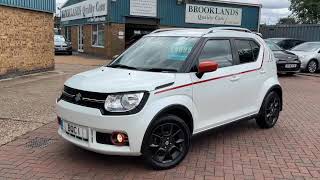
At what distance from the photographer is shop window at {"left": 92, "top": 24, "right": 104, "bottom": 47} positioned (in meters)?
28.7

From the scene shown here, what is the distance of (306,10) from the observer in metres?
48.1

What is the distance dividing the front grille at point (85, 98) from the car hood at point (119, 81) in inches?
1.8

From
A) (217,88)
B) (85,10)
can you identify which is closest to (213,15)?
(85,10)

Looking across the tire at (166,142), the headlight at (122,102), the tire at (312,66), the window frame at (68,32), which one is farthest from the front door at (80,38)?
the headlight at (122,102)

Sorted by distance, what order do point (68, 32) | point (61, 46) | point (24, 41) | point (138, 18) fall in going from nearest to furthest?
point (24, 41) → point (138, 18) → point (61, 46) → point (68, 32)

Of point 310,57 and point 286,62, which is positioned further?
point 310,57

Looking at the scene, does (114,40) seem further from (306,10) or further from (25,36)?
(306,10)

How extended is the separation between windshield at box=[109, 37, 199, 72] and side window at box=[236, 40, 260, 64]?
1.03 m

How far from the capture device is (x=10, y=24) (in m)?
13.4

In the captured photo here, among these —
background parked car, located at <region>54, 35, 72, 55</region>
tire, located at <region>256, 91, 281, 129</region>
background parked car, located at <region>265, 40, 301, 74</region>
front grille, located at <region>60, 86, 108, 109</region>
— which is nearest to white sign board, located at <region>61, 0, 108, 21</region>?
background parked car, located at <region>54, 35, 72, 55</region>

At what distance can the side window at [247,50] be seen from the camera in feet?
21.8

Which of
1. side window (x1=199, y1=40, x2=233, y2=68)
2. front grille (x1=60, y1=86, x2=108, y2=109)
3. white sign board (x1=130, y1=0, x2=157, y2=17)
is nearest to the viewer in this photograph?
front grille (x1=60, y1=86, x2=108, y2=109)

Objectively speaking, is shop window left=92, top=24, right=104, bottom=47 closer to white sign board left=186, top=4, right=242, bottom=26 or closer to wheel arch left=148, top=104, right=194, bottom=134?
white sign board left=186, top=4, right=242, bottom=26

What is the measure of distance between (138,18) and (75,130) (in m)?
22.4
